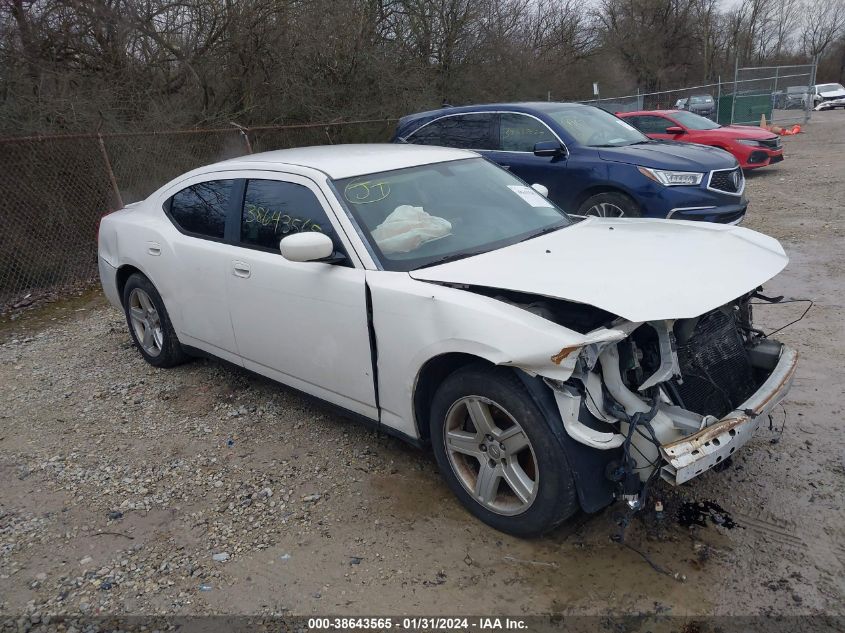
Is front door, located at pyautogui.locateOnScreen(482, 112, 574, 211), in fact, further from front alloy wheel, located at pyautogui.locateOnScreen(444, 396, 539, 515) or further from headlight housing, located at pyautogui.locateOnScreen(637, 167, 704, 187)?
front alloy wheel, located at pyautogui.locateOnScreen(444, 396, 539, 515)

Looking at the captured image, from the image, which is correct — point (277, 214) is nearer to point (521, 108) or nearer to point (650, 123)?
point (521, 108)

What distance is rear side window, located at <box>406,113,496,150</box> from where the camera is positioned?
8.02 m

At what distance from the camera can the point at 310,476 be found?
3.62 meters

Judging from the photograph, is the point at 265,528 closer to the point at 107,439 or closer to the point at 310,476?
the point at 310,476

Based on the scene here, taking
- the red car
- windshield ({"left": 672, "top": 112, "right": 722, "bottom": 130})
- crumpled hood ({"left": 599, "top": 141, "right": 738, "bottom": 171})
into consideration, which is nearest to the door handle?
crumpled hood ({"left": 599, "top": 141, "right": 738, "bottom": 171})

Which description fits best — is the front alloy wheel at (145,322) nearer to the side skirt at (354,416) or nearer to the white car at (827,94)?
the side skirt at (354,416)

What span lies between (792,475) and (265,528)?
2.63 metres

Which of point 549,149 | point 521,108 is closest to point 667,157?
point 549,149

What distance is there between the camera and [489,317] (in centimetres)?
271

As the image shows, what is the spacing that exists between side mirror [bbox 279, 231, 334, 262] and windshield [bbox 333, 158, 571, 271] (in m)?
0.24

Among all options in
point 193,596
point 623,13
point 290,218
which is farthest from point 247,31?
point 623,13

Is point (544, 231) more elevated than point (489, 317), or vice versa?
point (544, 231)

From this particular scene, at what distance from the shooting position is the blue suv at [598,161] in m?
6.86

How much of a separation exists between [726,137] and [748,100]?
9.77m
